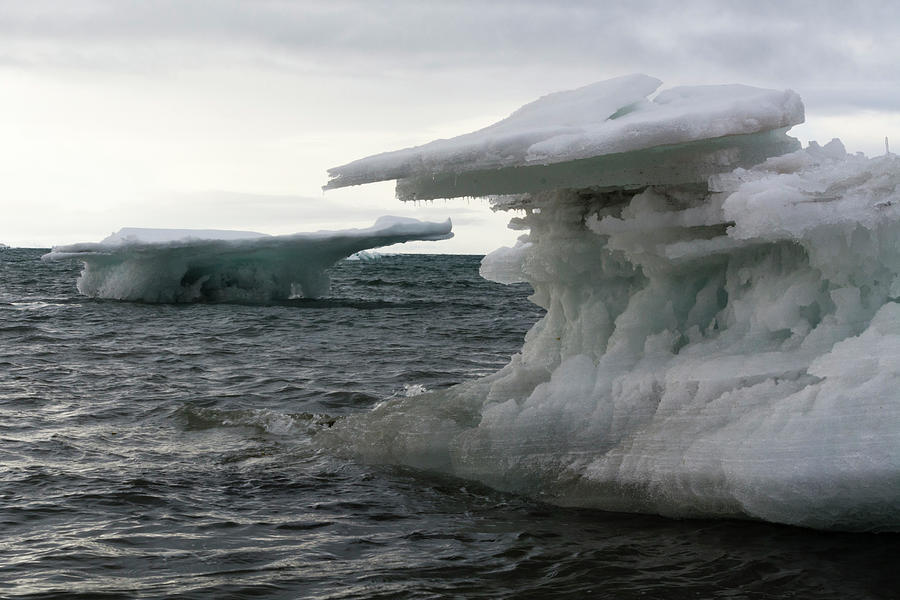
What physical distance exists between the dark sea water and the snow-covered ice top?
1.95 metres

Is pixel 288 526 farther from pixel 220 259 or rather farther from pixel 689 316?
pixel 220 259

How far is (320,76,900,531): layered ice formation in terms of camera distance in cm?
425

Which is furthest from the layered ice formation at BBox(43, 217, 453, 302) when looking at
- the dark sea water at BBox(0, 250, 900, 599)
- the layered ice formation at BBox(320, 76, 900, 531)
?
the layered ice formation at BBox(320, 76, 900, 531)

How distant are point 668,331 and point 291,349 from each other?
28.1ft

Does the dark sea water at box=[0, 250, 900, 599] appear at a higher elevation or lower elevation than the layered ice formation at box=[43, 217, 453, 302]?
lower

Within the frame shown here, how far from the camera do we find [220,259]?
22.3 meters

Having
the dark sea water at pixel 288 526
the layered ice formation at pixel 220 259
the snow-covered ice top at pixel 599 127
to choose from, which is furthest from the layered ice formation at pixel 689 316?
the layered ice formation at pixel 220 259

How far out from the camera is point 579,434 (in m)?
5.24

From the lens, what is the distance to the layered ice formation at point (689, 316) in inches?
167

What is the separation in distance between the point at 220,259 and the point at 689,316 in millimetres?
18359

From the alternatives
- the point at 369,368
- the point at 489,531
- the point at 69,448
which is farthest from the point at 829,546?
the point at 369,368

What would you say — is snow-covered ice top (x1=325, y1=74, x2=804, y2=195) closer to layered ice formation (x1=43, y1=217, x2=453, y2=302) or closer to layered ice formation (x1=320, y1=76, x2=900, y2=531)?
layered ice formation (x1=320, y1=76, x2=900, y2=531)

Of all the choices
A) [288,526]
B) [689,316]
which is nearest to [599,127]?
[689,316]

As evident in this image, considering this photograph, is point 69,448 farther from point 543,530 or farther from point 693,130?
point 693,130
